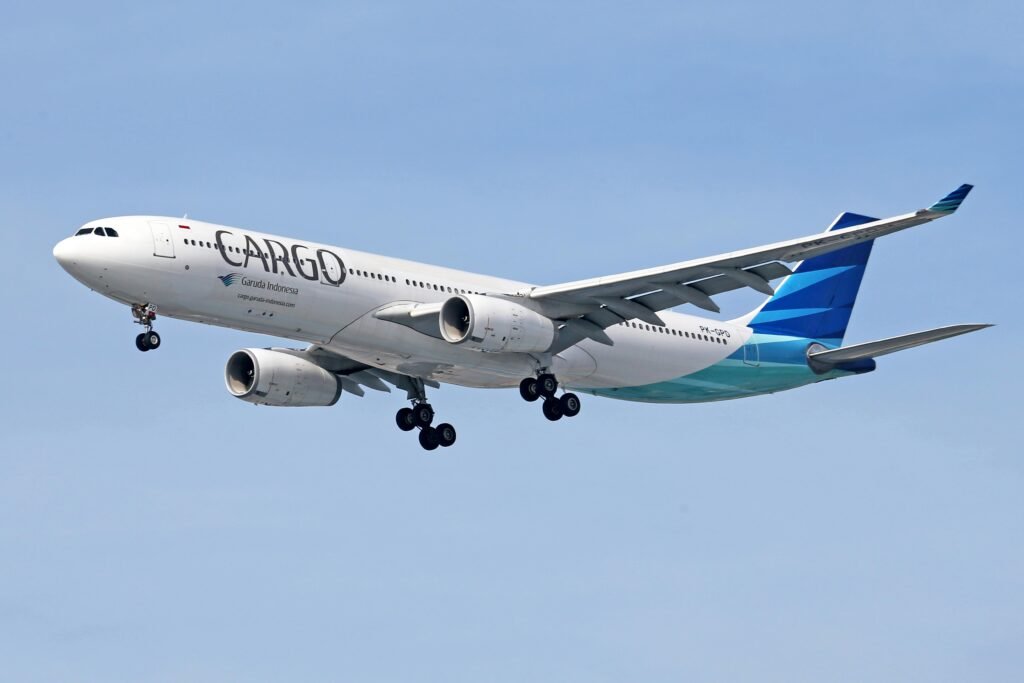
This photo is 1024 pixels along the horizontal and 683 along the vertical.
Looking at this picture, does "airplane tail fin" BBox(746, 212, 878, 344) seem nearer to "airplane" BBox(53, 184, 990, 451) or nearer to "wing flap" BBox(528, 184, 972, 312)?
"airplane" BBox(53, 184, 990, 451)

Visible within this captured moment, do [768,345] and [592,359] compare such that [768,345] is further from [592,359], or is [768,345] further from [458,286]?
[458,286]

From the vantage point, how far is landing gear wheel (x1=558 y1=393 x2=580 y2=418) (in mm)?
48344

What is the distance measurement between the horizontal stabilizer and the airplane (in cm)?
6

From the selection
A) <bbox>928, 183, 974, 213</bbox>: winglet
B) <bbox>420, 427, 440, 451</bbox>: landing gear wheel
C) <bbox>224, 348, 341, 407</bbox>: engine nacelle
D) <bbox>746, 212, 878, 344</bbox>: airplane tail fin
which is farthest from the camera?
<bbox>746, 212, 878, 344</bbox>: airplane tail fin

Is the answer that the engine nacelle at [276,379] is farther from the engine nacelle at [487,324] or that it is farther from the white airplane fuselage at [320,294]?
the engine nacelle at [487,324]

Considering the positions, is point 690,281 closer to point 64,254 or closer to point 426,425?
point 426,425

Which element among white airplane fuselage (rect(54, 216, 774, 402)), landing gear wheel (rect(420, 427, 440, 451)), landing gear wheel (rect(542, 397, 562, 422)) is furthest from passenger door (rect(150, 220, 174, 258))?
landing gear wheel (rect(420, 427, 440, 451))

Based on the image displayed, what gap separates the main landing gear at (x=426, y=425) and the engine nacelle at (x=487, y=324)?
20.5 feet

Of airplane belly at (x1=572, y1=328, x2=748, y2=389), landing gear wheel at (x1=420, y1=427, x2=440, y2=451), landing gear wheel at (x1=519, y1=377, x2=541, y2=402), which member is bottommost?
landing gear wheel at (x1=420, y1=427, x2=440, y2=451)

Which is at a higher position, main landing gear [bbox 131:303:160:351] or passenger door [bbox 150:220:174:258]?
passenger door [bbox 150:220:174:258]

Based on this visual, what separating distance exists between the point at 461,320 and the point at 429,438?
710cm

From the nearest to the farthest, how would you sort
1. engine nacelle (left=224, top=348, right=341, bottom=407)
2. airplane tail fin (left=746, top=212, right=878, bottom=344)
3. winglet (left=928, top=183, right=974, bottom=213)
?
winglet (left=928, top=183, right=974, bottom=213), engine nacelle (left=224, top=348, right=341, bottom=407), airplane tail fin (left=746, top=212, right=878, bottom=344)

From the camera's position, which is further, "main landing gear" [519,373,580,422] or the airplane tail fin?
the airplane tail fin

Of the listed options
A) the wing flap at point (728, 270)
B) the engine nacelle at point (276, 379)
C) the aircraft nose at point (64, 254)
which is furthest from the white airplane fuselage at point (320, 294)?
the engine nacelle at point (276, 379)
